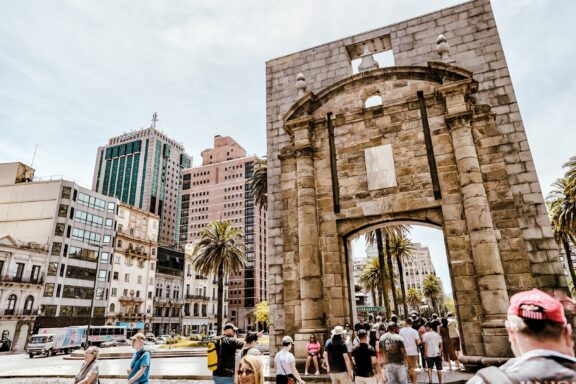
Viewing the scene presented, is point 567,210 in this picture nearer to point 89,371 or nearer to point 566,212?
point 566,212

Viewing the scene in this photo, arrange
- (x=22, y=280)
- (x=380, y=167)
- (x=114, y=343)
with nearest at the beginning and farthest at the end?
(x=380, y=167)
(x=114, y=343)
(x=22, y=280)

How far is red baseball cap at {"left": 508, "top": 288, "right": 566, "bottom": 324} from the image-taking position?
1.83 meters

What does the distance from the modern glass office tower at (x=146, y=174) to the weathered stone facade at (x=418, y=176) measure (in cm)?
12383

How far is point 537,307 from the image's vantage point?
1.87 metres

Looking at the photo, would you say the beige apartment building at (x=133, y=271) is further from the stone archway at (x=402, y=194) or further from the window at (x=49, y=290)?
the stone archway at (x=402, y=194)

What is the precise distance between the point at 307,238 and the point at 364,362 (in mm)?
5684

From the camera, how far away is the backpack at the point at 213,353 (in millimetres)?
A: 6259

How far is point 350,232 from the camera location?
12883 mm

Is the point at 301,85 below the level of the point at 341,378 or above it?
above

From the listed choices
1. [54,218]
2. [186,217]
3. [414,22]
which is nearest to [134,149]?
[186,217]

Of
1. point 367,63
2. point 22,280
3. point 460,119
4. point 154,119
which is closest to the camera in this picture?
point 460,119

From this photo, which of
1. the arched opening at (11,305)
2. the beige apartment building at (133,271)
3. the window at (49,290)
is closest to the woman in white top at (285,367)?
the arched opening at (11,305)

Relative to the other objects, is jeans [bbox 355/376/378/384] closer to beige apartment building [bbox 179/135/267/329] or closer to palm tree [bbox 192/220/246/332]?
palm tree [bbox 192/220/246/332]

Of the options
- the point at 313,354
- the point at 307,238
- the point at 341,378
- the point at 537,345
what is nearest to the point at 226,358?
the point at 341,378
